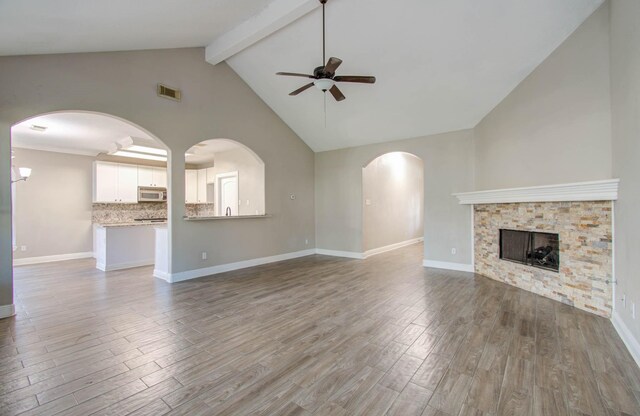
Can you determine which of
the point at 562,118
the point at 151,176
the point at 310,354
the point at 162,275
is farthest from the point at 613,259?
the point at 151,176

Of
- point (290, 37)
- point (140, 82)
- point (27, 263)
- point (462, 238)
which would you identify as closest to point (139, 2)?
point (140, 82)

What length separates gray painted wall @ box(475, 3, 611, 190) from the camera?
10.2 feet

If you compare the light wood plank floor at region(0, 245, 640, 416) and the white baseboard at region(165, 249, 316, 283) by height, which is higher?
the white baseboard at region(165, 249, 316, 283)

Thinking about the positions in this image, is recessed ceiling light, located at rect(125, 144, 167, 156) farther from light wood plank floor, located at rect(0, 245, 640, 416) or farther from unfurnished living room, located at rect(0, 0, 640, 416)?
light wood plank floor, located at rect(0, 245, 640, 416)

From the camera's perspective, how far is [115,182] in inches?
288

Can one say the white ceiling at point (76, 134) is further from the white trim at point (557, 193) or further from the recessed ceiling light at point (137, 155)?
the white trim at point (557, 193)

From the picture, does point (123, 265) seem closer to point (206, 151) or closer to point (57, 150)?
point (206, 151)

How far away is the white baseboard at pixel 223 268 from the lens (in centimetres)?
473

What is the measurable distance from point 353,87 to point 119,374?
15.8ft

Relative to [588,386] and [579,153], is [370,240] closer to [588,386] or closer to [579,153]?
[579,153]

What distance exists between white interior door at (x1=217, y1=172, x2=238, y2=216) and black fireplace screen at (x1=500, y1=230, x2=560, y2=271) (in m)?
6.35

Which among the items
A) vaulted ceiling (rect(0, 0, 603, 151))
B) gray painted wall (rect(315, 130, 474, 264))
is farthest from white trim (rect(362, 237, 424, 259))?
vaulted ceiling (rect(0, 0, 603, 151))

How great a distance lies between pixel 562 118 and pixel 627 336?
2.49 m

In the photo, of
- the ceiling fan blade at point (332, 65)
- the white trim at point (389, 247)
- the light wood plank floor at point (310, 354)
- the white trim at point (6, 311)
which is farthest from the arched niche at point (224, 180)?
the white trim at point (6, 311)
